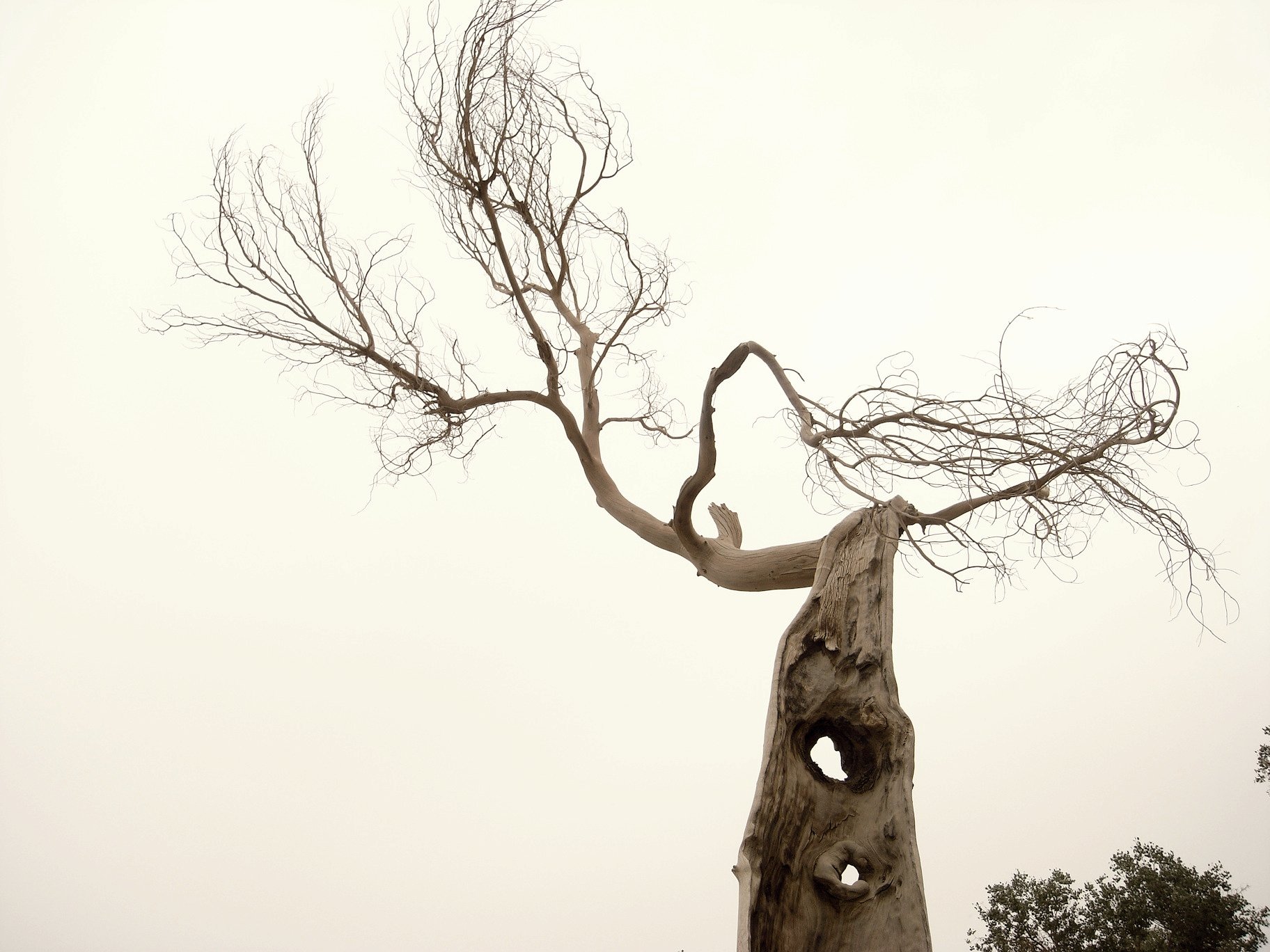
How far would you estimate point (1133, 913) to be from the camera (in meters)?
4.00

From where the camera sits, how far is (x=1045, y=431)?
10.8 ft

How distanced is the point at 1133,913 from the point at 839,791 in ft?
6.27

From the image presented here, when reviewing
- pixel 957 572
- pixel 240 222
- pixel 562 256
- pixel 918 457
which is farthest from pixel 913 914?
pixel 240 222

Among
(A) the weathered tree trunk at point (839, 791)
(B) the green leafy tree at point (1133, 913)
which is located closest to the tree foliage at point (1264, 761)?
(B) the green leafy tree at point (1133, 913)

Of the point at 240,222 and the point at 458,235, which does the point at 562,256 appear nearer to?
the point at 458,235

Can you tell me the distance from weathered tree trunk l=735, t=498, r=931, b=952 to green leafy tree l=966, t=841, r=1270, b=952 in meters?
1.64

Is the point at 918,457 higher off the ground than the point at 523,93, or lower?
lower

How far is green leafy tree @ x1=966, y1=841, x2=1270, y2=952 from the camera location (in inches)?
153

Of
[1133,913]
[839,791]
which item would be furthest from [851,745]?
[1133,913]

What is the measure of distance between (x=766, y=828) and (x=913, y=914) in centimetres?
47

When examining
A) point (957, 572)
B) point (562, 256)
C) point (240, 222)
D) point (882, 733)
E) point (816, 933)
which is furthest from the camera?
point (562, 256)

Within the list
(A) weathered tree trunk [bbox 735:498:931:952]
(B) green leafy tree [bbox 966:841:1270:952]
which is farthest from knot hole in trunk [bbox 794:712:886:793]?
(B) green leafy tree [bbox 966:841:1270:952]

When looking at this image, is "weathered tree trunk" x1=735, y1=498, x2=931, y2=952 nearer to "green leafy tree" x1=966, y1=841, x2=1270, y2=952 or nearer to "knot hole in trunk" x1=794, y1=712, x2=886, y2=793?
"knot hole in trunk" x1=794, y1=712, x2=886, y2=793

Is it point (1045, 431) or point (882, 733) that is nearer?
point (882, 733)
